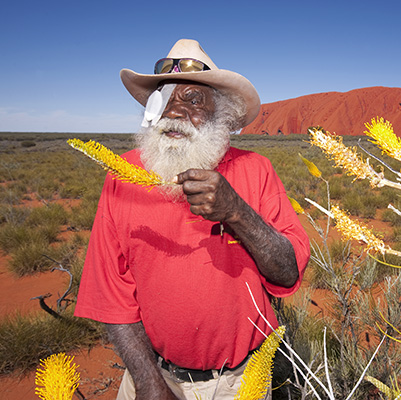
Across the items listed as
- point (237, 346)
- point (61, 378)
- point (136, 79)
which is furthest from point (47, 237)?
point (61, 378)

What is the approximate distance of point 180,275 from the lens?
5.03 ft

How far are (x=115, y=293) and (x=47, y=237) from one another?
615cm

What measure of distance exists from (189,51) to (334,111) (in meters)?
93.3

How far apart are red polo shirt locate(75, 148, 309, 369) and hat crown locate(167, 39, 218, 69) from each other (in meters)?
0.89

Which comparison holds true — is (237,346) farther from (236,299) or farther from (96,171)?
(96,171)

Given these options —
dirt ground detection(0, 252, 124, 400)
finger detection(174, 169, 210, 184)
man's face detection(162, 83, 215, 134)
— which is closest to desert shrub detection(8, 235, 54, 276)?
dirt ground detection(0, 252, 124, 400)

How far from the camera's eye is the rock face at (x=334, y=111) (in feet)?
257

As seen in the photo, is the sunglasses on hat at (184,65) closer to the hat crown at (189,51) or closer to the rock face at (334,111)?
the hat crown at (189,51)

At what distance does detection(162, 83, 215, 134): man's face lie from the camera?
182 cm

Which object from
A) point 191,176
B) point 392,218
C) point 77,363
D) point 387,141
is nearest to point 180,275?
point 191,176

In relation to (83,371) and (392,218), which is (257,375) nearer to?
(83,371)

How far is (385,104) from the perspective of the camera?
3169 inches

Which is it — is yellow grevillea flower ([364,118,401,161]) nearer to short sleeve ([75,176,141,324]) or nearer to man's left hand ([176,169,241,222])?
man's left hand ([176,169,241,222])

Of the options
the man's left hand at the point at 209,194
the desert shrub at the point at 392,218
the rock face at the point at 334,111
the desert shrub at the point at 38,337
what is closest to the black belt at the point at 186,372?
the man's left hand at the point at 209,194
